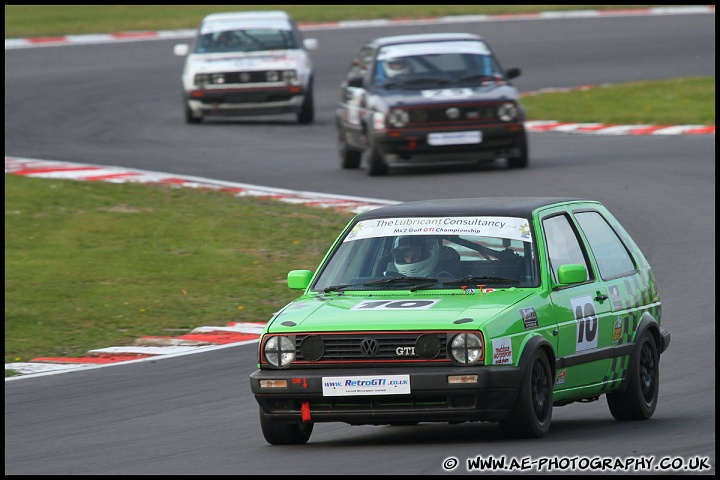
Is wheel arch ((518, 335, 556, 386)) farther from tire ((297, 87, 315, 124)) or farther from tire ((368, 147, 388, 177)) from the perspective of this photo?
tire ((297, 87, 315, 124))

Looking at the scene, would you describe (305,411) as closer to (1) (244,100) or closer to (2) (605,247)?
(2) (605,247)

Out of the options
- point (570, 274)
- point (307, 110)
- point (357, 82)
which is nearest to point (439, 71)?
point (357, 82)

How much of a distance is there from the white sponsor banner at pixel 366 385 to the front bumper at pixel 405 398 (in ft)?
0.06

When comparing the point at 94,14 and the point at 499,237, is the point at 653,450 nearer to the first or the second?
the point at 499,237

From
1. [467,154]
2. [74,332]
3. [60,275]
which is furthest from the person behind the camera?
[467,154]

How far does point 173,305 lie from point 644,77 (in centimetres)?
2077

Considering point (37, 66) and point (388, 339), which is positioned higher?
point (388, 339)

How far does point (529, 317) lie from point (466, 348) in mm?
497

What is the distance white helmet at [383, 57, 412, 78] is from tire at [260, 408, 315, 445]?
13.0 m

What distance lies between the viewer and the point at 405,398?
7941 mm

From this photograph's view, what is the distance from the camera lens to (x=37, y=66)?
36.2 meters

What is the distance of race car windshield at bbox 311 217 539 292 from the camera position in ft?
28.4

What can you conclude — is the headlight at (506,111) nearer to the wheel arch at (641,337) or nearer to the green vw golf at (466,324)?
the green vw golf at (466,324)

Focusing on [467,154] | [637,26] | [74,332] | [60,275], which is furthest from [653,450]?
[637,26]
